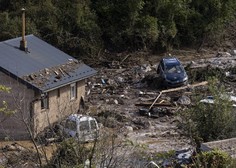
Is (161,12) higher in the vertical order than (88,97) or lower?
higher

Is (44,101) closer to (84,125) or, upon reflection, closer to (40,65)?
(40,65)

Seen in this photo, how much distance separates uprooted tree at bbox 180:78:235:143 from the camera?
74.6 ft

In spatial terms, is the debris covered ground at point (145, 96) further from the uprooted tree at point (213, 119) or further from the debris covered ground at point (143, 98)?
the uprooted tree at point (213, 119)

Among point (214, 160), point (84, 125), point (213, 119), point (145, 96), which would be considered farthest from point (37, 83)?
point (214, 160)

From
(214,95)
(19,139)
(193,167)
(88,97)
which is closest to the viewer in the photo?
(193,167)

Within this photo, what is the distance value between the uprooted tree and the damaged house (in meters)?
4.97

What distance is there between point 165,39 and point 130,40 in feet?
7.74

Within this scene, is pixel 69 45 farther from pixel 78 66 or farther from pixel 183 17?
pixel 78 66

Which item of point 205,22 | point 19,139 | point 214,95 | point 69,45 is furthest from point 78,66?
point 205,22

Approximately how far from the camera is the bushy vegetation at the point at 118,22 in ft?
139

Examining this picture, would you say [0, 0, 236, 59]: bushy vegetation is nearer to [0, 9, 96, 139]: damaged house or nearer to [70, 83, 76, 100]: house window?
[0, 9, 96, 139]: damaged house

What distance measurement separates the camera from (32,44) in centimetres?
3028

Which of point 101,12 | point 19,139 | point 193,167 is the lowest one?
point 19,139

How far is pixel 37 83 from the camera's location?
2683 centimetres
